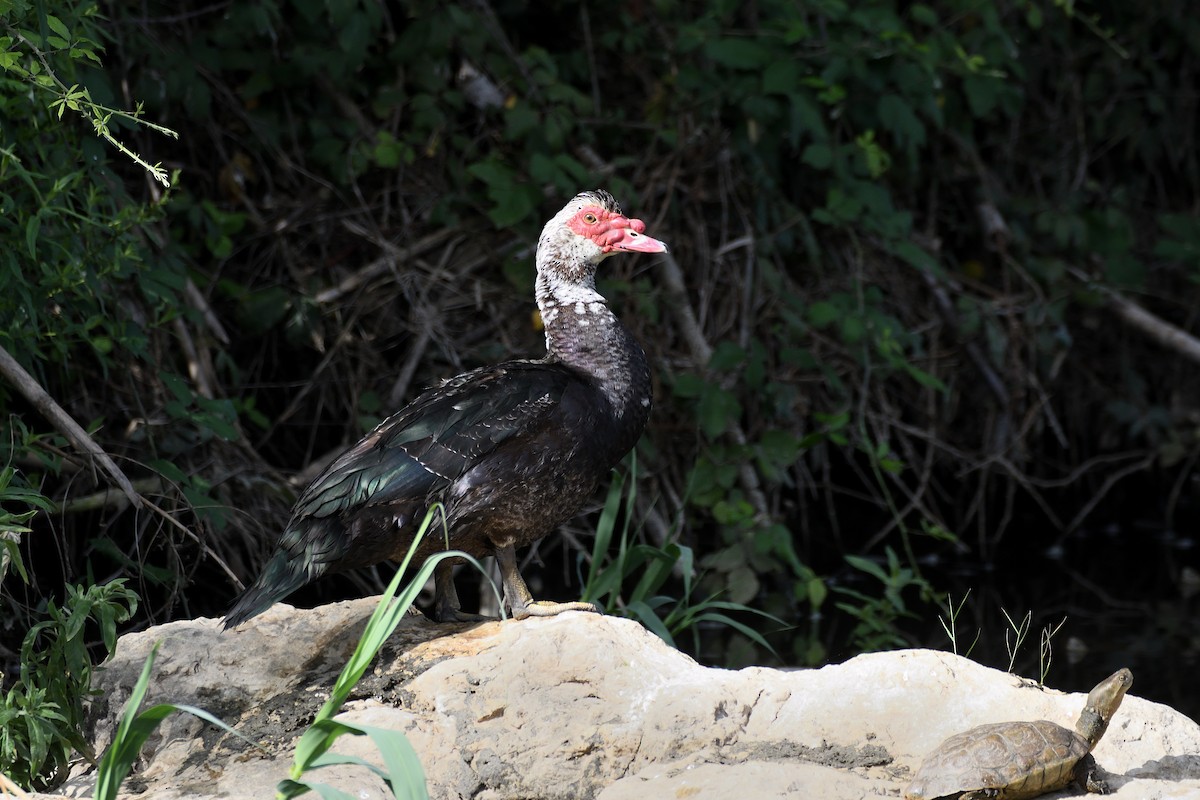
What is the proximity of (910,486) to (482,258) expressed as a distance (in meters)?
2.69

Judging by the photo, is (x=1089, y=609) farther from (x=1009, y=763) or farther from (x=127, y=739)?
(x=127, y=739)

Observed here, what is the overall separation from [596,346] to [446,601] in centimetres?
74

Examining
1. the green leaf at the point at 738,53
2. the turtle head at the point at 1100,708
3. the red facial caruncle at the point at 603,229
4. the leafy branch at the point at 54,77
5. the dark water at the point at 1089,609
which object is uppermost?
the leafy branch at the point at 54,77

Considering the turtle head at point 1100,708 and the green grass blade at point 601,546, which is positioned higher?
the turtle head at point 1100,708

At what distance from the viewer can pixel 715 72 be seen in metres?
5.37

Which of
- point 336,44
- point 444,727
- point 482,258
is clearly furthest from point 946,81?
point 444,727

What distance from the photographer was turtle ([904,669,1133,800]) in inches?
98.0

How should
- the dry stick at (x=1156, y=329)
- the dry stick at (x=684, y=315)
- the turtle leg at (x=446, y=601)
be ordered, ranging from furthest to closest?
1. the dry stick at (x=1156, y=329)
2. the dry stick at (x=684, y=315)
3. the turtle leg at (x=446, y=601)

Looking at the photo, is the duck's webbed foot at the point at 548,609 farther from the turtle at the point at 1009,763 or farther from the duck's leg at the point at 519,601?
the turtle at the point at 1009,763

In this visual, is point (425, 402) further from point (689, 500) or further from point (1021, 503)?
point (1021, 503)

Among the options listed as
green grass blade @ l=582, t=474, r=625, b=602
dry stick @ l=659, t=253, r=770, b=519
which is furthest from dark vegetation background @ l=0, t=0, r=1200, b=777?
green grass blade @ l=582, t=474, r=625, b=602

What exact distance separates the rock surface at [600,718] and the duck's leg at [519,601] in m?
0.23

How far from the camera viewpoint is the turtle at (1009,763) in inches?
98.0

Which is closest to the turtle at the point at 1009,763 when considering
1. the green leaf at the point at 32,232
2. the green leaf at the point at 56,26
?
the green leaf at the point at 32,232
